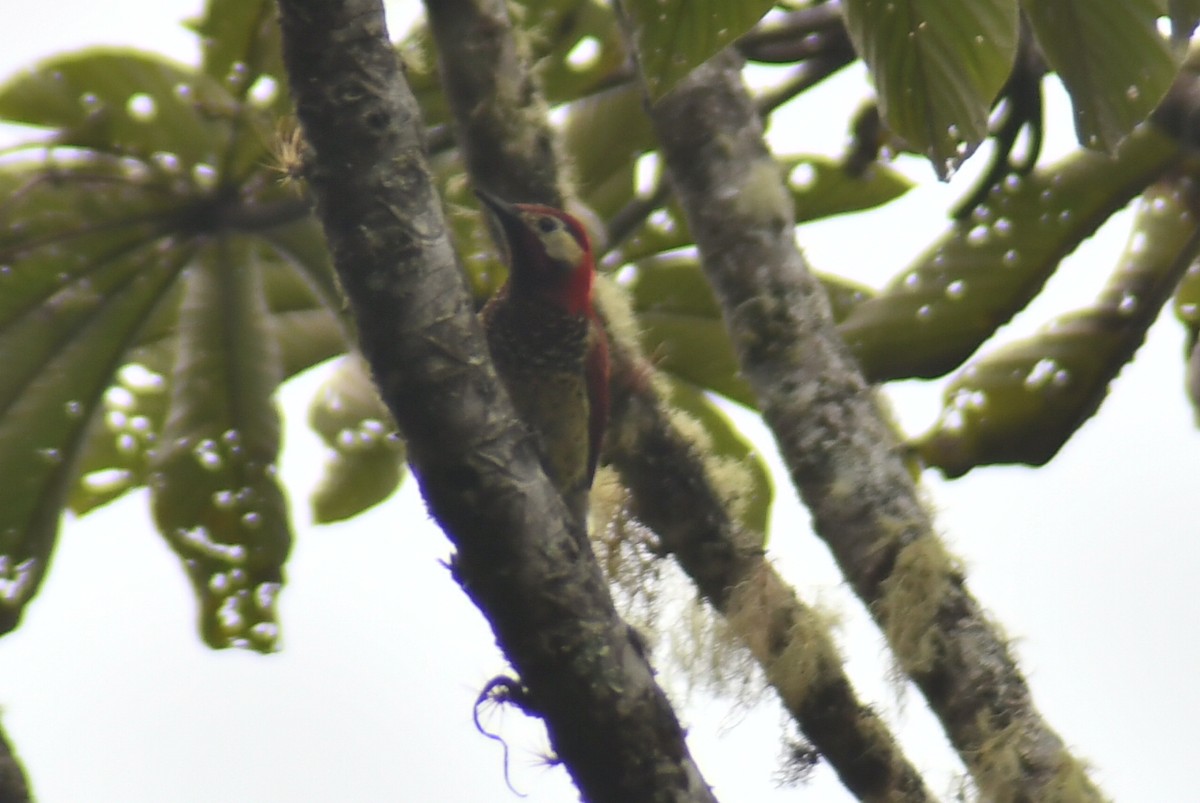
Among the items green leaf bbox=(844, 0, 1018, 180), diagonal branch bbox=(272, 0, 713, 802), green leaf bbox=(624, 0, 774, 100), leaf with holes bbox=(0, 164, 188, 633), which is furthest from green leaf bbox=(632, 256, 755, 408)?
diagonal branch bbox=(272, 0, 713, 802)

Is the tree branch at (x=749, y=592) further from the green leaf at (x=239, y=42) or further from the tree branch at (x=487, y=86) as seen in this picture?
the green leaf at (x=239, y=42)

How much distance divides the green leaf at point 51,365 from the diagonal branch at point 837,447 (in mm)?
1458

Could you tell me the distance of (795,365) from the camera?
249 cm

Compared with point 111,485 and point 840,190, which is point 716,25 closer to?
point 840,190

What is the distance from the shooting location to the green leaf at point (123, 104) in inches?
122

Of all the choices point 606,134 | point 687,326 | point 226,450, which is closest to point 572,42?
point 606,134

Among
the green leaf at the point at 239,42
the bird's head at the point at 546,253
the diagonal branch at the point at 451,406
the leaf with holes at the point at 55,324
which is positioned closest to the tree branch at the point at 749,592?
the bird's head at the point at 546,253

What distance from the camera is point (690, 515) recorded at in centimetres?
245

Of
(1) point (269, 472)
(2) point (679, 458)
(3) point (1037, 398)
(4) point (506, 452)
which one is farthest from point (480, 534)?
(1) point (269, 472)

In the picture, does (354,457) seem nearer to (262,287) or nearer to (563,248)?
(262,287)

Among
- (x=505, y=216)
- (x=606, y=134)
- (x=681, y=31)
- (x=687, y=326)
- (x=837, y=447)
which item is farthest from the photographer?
(x=687, y=326)

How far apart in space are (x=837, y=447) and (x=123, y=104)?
1950mm

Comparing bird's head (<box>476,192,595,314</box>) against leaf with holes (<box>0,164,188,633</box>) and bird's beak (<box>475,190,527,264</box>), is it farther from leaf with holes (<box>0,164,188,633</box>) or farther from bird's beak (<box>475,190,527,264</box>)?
leaf with holes (<box>0,164,188,633</box>)

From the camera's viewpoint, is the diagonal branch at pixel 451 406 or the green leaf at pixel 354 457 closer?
the diagonal branch at pixel 451 406
